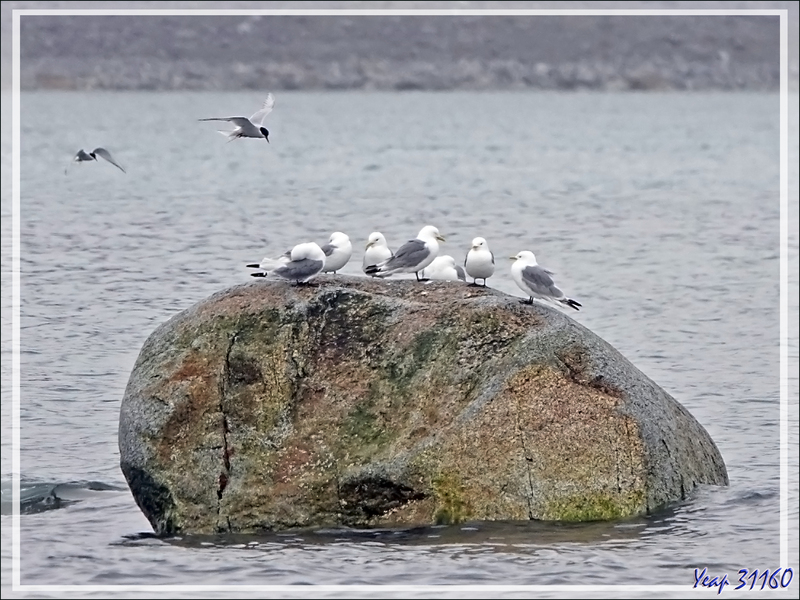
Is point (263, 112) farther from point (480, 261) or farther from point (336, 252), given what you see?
point (480, 261)

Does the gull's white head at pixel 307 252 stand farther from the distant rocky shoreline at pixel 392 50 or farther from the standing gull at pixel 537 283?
the distant rocky shoreline at pixel 392 50

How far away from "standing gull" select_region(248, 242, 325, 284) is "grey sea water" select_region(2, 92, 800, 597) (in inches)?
71.1

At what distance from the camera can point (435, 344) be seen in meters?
10.4

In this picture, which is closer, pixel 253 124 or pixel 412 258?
pixel 412 258

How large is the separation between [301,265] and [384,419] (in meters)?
1.24

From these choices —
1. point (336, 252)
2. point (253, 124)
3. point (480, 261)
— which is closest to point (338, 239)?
point (336, 252)

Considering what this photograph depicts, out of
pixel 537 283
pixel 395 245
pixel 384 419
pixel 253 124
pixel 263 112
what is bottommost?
pixel 384 419

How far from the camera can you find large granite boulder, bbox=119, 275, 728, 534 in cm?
1011

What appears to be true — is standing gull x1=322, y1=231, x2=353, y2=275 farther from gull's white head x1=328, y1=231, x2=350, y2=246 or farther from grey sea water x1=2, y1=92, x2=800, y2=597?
grey sea water x1=2, y1=92, x2=800, y2=597

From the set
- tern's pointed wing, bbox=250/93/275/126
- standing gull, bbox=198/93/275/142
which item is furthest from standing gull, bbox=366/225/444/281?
tern's pointed wing, bbox=250/93/275/126

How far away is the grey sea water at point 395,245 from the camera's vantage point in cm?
980

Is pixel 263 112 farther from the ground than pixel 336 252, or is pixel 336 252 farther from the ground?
pixel 263 112

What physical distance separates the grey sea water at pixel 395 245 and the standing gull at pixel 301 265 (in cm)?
181

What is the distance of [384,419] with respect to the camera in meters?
10.4
